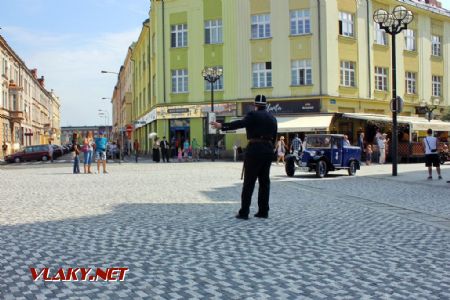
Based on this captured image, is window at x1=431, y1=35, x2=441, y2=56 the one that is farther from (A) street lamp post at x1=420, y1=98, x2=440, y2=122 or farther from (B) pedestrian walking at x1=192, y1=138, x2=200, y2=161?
(B) pedestrian walking at x1=192, y1=138, x2=200, y2=161

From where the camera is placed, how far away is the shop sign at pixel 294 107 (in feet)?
113

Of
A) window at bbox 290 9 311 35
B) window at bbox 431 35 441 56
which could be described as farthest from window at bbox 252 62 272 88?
window at bbox 431 35 441 56

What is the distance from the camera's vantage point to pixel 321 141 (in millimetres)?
18734

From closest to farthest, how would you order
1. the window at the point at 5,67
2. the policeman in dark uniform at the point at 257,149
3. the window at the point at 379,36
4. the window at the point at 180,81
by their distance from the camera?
the policeman in dark uniform at the point at 257,149 < the window at the point at 379,36 < the window at the point at 180,81 < the window at the point at 5,67

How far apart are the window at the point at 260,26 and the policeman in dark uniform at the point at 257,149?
29.0m

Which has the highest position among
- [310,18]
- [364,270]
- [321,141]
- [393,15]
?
[310,18]

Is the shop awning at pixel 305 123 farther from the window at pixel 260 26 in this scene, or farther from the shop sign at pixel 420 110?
the shop sign at pixel 420 110

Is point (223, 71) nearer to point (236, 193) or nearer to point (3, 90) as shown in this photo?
point (236, 193)

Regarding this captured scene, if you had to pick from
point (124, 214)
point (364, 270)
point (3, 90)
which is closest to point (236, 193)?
point (124, 214)

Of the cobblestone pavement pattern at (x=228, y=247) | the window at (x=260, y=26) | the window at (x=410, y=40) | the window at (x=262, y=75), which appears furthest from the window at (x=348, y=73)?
the cobblestone pavement pattern at (x=228, y=247)

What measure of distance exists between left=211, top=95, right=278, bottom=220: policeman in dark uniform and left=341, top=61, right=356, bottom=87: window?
28.8 m

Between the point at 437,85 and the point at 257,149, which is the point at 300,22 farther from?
the point at 257,149

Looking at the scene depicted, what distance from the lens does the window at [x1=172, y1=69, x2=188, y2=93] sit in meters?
38.4

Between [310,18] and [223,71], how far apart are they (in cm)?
726
